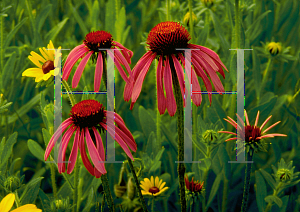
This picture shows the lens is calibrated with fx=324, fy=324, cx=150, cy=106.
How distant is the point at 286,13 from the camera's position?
1.31 meters

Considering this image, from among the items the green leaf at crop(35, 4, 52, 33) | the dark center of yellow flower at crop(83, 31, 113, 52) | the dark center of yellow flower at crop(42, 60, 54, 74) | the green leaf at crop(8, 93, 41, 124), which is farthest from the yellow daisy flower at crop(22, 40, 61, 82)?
the green leaf at crop(35, 4, 52, 33)

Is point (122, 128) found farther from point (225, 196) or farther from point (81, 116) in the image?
point (225, 196)

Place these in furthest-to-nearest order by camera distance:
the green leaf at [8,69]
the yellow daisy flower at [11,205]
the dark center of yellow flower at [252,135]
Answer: the green leaf at [8,69], the dark center of yellow flower at [252,135], the yellow daisy flower at [11,205]

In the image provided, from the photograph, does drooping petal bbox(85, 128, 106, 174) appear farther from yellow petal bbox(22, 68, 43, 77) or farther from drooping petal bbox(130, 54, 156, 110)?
yellow petal bbox(22, 68, 43, 77)

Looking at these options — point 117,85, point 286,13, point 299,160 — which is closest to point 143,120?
point 117,85

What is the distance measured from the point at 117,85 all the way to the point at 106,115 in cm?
61

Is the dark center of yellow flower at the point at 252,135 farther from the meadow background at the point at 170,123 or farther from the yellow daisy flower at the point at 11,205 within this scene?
the yellow daisy flower at the point at 11,205

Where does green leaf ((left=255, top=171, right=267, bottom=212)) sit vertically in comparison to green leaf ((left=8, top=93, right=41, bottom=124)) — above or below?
below

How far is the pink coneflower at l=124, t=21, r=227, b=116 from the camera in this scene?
55 cm

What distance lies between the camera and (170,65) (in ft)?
1.89

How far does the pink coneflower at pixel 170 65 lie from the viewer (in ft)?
1.81

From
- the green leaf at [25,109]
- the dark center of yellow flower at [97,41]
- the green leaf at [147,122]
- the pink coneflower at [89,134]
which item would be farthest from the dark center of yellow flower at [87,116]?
the green leaf at [25,109]

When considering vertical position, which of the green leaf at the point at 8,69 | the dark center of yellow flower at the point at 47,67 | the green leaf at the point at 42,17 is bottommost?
the dark center of yellow flower at the point at 47,67

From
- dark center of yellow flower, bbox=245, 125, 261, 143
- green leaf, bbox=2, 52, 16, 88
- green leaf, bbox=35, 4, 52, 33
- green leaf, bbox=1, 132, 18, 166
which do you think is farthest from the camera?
green leaf, bbox=35, 4, 52, 33
